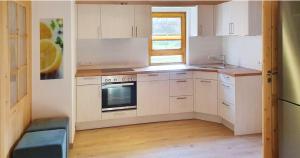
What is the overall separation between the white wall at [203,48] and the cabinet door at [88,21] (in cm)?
189

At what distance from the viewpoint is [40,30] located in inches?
155

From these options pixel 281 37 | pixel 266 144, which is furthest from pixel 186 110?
pixel 281 37

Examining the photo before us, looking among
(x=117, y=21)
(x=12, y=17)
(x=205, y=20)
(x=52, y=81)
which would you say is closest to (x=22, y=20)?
(x=12, y=17)

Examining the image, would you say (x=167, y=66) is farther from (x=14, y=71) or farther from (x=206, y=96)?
(x=14, y=71)

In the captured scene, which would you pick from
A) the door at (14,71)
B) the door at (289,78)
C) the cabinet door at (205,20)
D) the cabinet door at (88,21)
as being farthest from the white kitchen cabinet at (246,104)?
the door at (14,71)

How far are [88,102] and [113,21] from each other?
4.66ft

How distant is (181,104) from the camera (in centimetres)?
552

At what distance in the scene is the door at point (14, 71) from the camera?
110 inches

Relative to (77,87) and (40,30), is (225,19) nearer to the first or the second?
(77,87)

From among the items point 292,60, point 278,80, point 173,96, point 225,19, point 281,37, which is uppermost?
point 225,19

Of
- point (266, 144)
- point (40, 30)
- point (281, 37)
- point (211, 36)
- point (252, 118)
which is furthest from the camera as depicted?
point (211, 36)

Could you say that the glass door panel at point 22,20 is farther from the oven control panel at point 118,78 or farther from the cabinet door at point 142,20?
the cabinet door at point 142,20

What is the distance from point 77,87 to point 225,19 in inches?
107

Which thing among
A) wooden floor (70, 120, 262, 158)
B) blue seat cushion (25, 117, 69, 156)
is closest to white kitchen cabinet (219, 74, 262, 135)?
wooden floor (70, 120, 262, 158)
